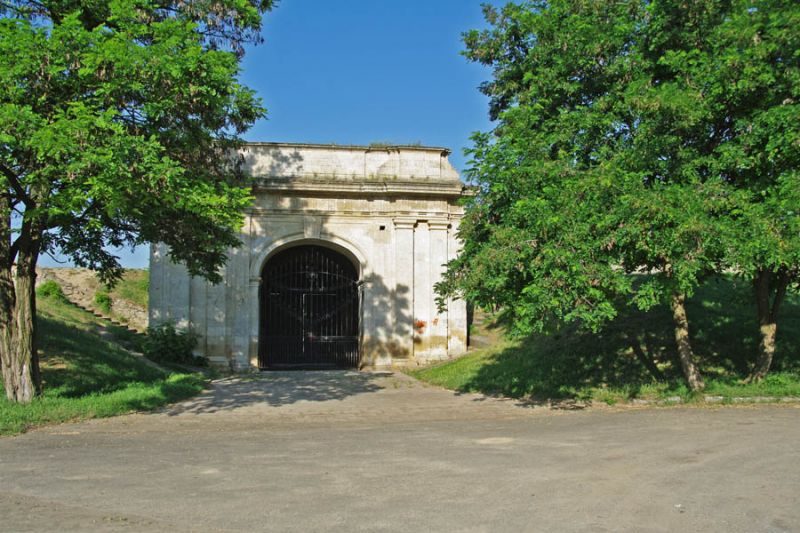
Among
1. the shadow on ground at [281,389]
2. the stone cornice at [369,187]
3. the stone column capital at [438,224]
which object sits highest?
the stone cornice at [369,187]

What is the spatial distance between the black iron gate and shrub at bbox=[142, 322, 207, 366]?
8.27ft

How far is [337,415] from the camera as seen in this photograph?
1091cm

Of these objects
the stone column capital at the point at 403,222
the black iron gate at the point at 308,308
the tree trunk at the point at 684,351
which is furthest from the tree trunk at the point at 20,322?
the stone column capital at the point at 403,222

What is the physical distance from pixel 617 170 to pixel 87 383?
929 centimetres

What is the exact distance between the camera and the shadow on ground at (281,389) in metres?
12.0

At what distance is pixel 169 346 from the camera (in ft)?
55.7

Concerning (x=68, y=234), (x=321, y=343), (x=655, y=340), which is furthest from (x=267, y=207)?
(x=655, y=340)

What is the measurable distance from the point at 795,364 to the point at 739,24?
6517mm

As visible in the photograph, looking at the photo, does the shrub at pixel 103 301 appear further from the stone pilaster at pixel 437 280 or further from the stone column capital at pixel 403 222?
the stone pilaster at pixel 437 280

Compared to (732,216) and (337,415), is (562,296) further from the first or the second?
(337,415)

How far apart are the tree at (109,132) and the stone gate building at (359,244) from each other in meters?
6.96

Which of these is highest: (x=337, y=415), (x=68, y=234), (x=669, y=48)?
(x=669, y=48)

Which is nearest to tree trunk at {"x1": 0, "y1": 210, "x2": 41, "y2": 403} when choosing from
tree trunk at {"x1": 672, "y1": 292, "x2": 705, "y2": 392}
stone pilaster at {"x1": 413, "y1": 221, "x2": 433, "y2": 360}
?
tree trunk at {"x1": 672, "y1": 292, "x2": 705, "y2": 392}

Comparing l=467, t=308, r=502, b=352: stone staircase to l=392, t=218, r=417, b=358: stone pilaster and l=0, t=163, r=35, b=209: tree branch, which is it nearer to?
l=392, t=218, r=417, b=358: stone pilaster
